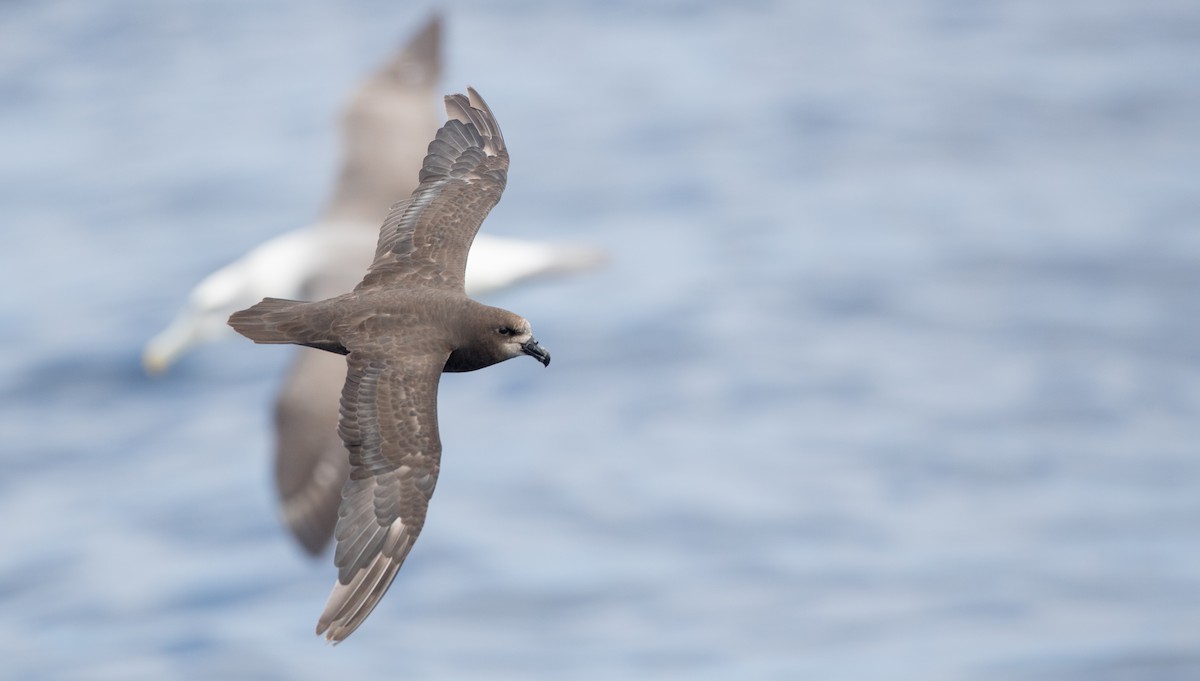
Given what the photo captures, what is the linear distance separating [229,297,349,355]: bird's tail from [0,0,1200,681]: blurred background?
6.06 m

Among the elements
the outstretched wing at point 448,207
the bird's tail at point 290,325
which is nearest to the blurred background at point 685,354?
the outstretched wing at point 448,207

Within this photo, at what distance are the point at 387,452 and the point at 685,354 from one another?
8824 mm

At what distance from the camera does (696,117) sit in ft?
60.2

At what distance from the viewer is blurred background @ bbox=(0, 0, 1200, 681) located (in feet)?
44.0

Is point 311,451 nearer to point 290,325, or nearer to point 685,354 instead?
point 290,325

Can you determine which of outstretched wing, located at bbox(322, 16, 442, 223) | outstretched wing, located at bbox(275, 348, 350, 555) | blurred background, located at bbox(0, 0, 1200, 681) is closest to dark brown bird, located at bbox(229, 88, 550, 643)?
outstretched wing, located at bbox(275, 348, 350, 555)

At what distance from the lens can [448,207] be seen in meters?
7.84

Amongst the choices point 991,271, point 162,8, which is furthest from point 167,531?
point 162,8

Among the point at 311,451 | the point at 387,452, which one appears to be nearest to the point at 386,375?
the point at 387,452

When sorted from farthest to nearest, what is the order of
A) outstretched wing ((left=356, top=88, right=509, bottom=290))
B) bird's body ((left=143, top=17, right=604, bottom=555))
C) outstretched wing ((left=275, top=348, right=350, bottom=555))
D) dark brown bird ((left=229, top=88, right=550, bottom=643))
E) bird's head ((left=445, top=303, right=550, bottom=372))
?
bird's body ((left=143, top=17, right=604, bottom=555)) → outstretched wing ((left=275, top=348, right=350, bottom=555)) → outstretched wing ((left=356, top=88, right=509, bottom=290)) → bird's head ((left=445, top=303, right=550, bottom=372)) → dark brown bird ((left=229, top=88, right=550, bottom=643))

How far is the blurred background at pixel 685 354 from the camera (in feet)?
44.0

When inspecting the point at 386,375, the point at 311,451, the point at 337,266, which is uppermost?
the point at 337,266

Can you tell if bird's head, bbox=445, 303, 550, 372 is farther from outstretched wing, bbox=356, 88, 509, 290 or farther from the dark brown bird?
outstretched wing, bbox=356, 88, 509, 290

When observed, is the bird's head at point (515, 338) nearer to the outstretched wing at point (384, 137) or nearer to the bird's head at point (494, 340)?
the bird's head at point (494, 340)
